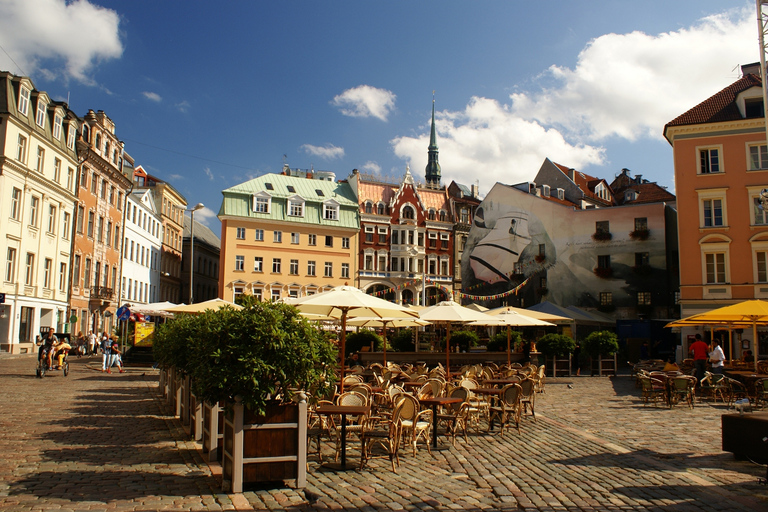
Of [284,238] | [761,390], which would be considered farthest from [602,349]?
[284,238]

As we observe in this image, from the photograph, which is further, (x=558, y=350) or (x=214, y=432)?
(x=558, y=350)

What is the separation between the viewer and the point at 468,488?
292 inches

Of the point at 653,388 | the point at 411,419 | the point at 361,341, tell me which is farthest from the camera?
the point at 361,341

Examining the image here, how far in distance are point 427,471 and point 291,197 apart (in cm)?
4987

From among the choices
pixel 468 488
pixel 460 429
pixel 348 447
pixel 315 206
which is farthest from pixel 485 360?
pixel 315 206

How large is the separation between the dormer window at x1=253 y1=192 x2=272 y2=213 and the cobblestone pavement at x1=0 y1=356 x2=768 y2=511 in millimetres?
42261

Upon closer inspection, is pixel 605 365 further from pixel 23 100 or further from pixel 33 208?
pixel 23 100

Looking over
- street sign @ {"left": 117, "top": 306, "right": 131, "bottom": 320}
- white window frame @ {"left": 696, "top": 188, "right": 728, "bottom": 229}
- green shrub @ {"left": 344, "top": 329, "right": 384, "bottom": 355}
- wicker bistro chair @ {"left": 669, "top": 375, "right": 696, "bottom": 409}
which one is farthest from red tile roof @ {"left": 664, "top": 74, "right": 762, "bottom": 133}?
street sign @ {"left": 117, "top": 306, "right": 131, "bottom": 320}

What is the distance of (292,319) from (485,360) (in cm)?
1748

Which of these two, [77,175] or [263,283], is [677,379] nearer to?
[77,175]

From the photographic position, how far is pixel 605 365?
2569 cm

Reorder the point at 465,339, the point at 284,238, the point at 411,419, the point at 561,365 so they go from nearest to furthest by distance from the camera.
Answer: the point at 411,419, the point at 561,365, the point at 465,339, the point at 284,238

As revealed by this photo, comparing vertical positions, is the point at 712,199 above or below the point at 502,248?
above

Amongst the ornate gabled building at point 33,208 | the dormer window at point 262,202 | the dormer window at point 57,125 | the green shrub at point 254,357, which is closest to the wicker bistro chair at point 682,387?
the green shrub at point 254,357
